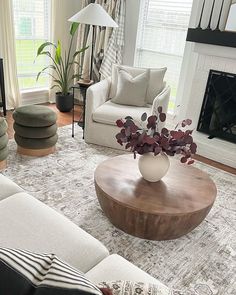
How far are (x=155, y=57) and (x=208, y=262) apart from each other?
118 inches

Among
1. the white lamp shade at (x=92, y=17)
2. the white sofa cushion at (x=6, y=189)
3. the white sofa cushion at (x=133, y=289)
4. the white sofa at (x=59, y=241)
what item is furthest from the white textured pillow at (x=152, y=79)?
the white sofa cushion at (x=133, y=289)

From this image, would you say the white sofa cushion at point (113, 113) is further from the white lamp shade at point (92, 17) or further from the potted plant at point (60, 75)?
the potted plant at point (60, 75)

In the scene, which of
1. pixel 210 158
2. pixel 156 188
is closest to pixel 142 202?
pixel 156 188

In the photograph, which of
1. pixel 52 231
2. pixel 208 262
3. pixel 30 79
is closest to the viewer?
pixel 52 231

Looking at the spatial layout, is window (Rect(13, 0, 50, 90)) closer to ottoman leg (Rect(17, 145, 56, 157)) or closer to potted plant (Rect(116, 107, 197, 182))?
ottoman leg (Rect(17, 145, 56, 157))

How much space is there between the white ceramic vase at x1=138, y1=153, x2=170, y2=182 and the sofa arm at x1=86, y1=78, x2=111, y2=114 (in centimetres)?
142

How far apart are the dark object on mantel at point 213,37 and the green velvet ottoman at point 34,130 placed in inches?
71.5

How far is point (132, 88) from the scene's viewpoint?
10.7ft

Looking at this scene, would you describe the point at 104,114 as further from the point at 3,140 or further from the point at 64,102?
the point at 64,102

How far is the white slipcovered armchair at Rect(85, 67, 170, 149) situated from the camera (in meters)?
3.09

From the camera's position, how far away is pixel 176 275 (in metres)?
1.68

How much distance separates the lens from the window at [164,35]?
357 cm

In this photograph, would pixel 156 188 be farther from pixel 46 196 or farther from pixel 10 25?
pixel 10 25

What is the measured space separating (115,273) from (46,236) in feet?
1.25
